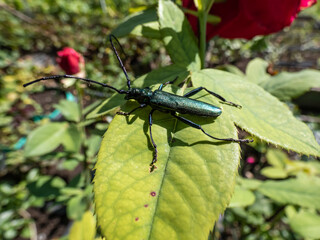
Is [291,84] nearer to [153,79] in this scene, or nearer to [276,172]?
[153,79]

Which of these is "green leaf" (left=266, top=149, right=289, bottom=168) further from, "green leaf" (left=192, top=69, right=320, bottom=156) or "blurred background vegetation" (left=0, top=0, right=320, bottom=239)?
"green leaf" (left=192, top=69, right=320, bottom=156)

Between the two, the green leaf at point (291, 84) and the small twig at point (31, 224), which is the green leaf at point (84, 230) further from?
the small twig at point (31, 224)

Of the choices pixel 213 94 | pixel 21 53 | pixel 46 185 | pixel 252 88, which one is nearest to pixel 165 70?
pixel 213 94

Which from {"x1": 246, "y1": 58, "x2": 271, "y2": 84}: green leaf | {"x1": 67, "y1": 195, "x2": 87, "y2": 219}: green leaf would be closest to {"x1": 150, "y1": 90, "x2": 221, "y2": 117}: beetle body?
{"x1": 246, "y1": 58, "x2": 271, "y2": 84}: green leaf

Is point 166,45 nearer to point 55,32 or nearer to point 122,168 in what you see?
point 122,168

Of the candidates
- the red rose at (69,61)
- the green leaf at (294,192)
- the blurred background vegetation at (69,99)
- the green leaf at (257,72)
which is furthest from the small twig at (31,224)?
the green leaf at (257,72)

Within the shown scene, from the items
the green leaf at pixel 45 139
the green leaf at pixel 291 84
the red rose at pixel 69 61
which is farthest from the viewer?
the green leaf at pixel 45 139
